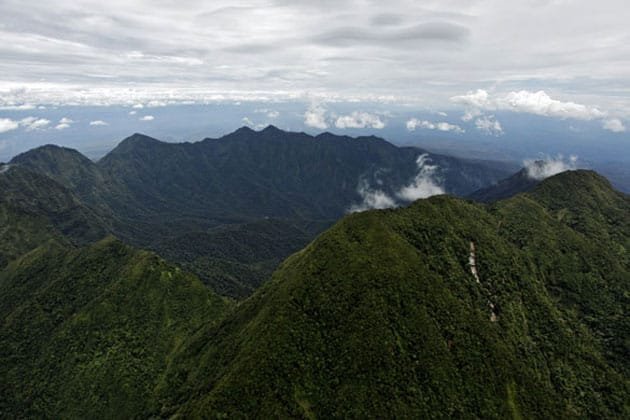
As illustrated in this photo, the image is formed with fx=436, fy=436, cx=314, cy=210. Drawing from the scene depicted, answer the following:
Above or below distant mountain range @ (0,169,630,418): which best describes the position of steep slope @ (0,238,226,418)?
below

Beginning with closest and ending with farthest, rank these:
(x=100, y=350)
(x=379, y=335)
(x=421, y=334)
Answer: (x=379, y=335) → (x=421, y=334) → (x=100, y=350)

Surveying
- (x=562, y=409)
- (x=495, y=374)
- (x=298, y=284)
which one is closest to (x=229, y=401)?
(x=298, y=284)

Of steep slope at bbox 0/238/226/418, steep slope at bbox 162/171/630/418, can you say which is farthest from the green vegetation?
steep slope at bbox 0/238/226/418

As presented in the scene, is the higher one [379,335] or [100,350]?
[379,335]

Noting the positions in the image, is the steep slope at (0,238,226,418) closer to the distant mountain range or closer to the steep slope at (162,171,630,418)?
the distant mountain range

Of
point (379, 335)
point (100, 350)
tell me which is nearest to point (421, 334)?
→ point (379, 335)

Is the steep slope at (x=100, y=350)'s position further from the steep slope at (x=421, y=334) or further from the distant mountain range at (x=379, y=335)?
the steep slope at (x=421, y=334)

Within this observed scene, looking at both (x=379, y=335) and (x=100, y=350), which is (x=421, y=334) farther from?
(x=100, y=350)
